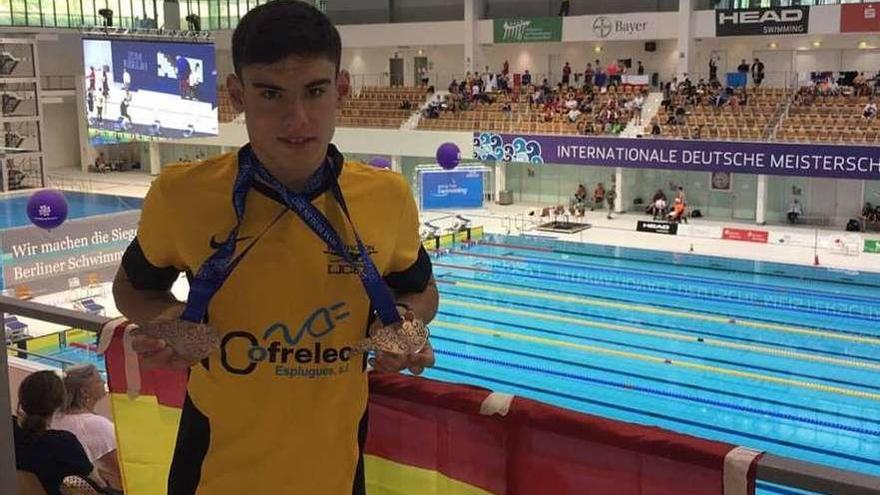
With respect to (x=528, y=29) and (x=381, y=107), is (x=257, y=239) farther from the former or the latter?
(x=381, y=107)

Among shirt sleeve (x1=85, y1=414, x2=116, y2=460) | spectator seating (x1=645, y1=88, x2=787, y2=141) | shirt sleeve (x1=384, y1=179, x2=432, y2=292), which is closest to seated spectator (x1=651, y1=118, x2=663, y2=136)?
spectator seating (x1=645, y1=88, x2=787, y2=141)

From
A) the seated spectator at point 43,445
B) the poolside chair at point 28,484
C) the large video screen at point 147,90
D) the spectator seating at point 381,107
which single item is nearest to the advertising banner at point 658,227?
the spectator seating at point 381,107

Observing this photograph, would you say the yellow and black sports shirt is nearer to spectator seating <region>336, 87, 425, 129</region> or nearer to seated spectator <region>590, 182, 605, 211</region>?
seated spectator <region>590, 182, 605, 211</region>

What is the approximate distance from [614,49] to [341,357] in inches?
1138

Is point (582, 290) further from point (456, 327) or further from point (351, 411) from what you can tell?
point (351, 411)

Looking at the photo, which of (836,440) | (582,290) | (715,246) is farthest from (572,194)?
(836,440)

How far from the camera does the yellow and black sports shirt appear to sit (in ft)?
4.87

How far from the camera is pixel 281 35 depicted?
56.2 inches

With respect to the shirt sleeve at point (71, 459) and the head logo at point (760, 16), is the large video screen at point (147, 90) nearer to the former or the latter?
the head logo at point (760, 16)

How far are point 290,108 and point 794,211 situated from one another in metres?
23.1

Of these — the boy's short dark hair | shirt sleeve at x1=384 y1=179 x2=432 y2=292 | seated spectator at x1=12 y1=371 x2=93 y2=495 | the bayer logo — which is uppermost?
the bayer logo

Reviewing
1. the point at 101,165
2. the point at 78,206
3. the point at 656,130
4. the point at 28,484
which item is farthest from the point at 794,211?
the point at 101,165

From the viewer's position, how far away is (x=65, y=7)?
32.8 m

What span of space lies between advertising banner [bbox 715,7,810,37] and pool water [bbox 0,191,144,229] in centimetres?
1656
